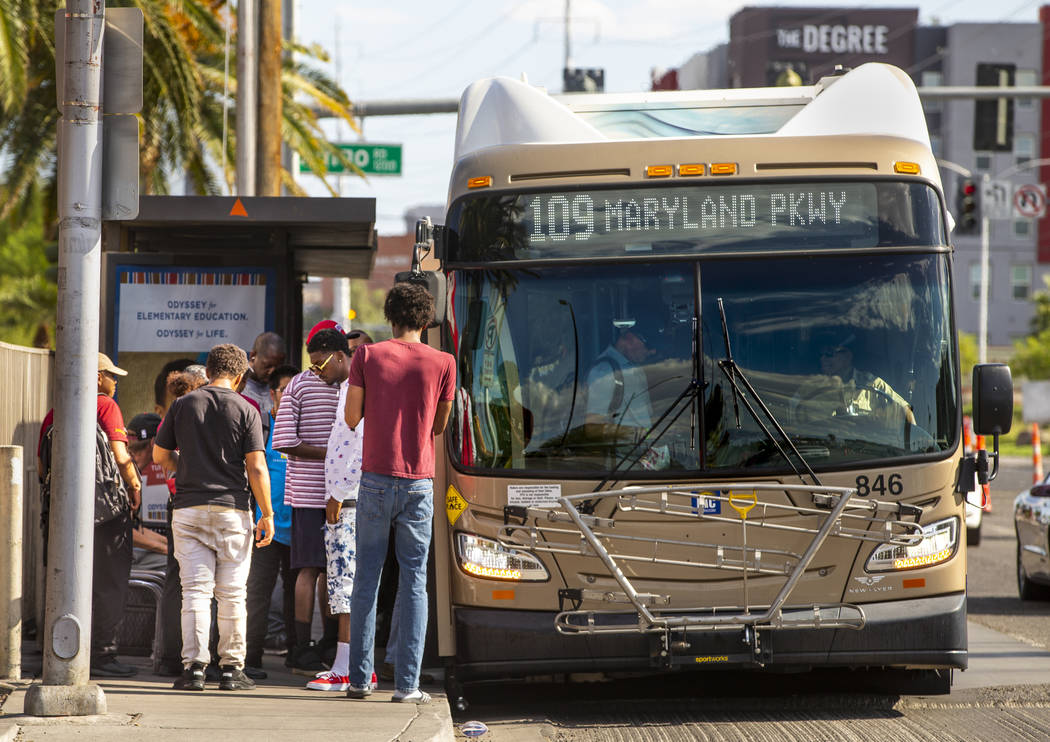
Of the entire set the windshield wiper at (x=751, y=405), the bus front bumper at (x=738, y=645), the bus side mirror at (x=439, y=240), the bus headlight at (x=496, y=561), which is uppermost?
the bus side mirror at (x=439, y=240)

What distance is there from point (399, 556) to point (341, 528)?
86 cm

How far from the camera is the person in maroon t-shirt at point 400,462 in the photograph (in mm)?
7086

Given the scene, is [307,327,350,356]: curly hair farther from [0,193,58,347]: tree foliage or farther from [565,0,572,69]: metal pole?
[565,0,572,69]: metal pole

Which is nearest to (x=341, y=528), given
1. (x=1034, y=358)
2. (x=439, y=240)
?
(x=439, y=240)

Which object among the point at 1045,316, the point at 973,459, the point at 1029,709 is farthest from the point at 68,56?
the point at 1045,316

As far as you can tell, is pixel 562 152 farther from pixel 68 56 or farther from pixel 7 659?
pixel 7 659

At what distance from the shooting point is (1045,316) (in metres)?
56.7

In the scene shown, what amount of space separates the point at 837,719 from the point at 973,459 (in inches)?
59.5

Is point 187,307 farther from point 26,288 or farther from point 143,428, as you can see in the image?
point 26,288

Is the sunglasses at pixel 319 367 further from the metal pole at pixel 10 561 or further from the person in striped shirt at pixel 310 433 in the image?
the metal pole at pixel 10 561

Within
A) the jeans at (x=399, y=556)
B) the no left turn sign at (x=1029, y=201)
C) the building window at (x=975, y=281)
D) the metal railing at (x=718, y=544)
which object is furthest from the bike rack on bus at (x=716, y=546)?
the building window at (x=975, y=281)

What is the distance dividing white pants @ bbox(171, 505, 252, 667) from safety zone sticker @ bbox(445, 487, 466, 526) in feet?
3.39

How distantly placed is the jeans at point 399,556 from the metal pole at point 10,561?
1722 millimetres

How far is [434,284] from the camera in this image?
749 cm
